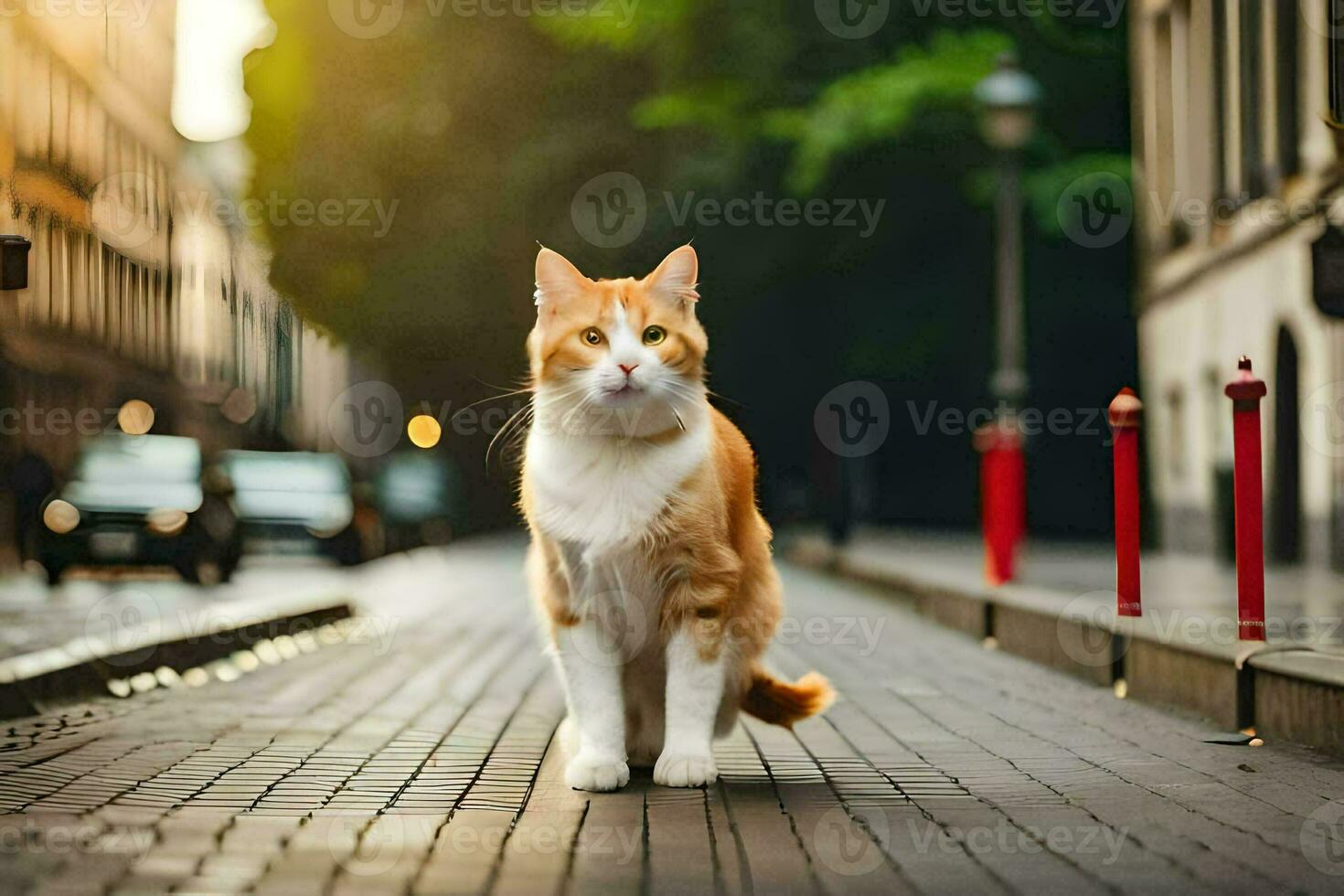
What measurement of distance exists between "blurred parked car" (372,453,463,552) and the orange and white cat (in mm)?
19799

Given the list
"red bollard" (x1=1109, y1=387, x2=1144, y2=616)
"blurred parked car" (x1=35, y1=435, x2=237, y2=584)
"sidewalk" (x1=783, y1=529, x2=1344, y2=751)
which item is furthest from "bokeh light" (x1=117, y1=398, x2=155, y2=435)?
"red bollard" (x1=1109, y1=387, x2=1144, y2=616)

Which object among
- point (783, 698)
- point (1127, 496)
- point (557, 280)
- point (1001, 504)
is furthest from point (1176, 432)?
point (557, 280)

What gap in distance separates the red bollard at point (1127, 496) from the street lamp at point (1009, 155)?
8.24m

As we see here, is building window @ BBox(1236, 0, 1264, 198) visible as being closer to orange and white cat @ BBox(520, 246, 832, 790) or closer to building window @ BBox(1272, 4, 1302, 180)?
building window @ BBox(1272, 4, 1302, 180)

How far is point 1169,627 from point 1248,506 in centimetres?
150

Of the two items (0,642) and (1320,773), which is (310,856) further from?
(0,642)

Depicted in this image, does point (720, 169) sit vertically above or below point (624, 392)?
above

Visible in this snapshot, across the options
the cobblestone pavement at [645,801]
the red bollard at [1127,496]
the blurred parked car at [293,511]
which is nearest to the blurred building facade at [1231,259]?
the red bollard at [1127,496]

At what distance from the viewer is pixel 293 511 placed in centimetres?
2244

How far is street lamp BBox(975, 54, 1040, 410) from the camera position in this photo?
1599 cm

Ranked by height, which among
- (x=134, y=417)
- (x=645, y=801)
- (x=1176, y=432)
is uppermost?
(x=134, y=417)

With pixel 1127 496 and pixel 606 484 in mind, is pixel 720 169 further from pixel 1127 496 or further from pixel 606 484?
pixel 606 484

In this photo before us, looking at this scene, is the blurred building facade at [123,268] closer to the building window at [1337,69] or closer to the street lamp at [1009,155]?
the building window at [1337,69]

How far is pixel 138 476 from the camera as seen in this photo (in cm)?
1650
